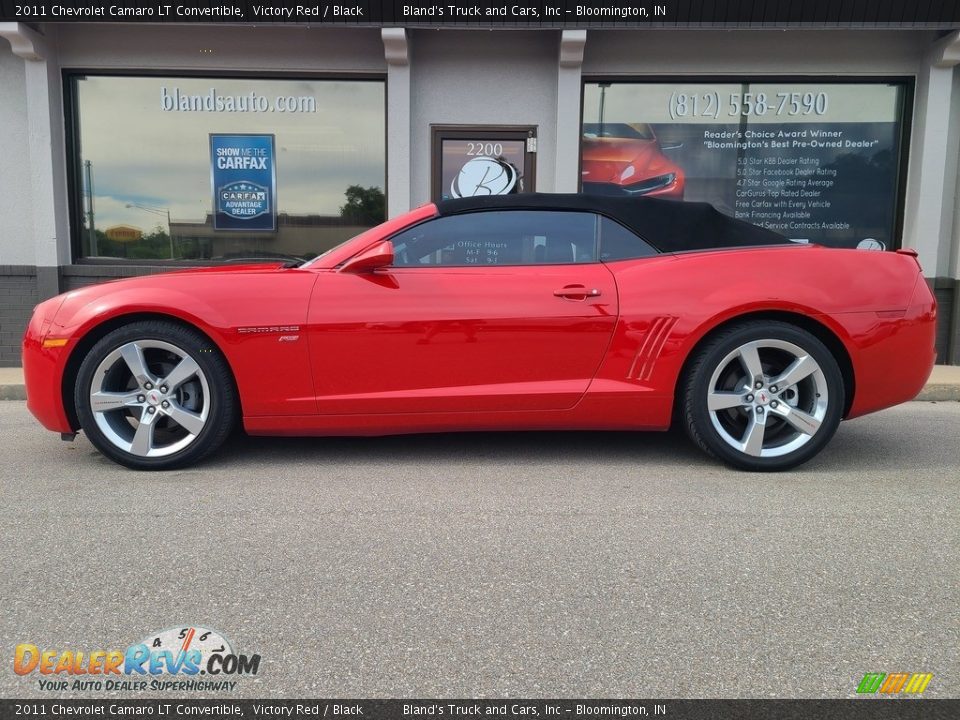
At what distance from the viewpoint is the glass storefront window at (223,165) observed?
328 inches

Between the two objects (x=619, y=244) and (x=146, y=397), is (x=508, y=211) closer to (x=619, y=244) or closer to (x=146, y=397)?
(x=619, y=244)

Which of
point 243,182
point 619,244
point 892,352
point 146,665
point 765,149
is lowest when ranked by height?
point 146,665

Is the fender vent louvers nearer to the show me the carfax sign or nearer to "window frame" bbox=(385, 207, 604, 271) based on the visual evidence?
"window frame" bbox=(385, 207, 604, 271)

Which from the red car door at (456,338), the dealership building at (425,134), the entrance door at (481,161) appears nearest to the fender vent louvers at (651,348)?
the red car door at (456,338)

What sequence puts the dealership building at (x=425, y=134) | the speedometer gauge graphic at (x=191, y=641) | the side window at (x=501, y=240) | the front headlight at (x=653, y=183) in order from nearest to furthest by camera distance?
the speedometer gauge graphic at (x=191, y=641) → the side window at (x=501, y=240) → the dealership building at (x=425, y=134) → the front headlight at (x=653, y=183)

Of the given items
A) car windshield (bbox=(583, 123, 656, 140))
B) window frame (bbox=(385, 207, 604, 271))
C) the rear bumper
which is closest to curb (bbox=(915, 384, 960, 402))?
the rear bumper

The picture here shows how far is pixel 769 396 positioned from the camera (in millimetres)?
4035

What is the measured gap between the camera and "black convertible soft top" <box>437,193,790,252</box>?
4.25 meters

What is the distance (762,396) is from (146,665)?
316 cm

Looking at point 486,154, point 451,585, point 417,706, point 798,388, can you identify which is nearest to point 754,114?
point 486,154

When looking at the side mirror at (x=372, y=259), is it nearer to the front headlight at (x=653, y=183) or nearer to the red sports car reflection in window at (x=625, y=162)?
the red sports car reflection in window at (x=625, y=162)

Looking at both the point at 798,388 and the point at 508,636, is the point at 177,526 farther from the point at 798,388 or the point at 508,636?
the point at 798,388

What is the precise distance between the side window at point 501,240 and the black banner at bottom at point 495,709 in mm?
2540

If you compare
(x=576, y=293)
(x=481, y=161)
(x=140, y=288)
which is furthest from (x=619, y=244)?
(x=481, y=161)
